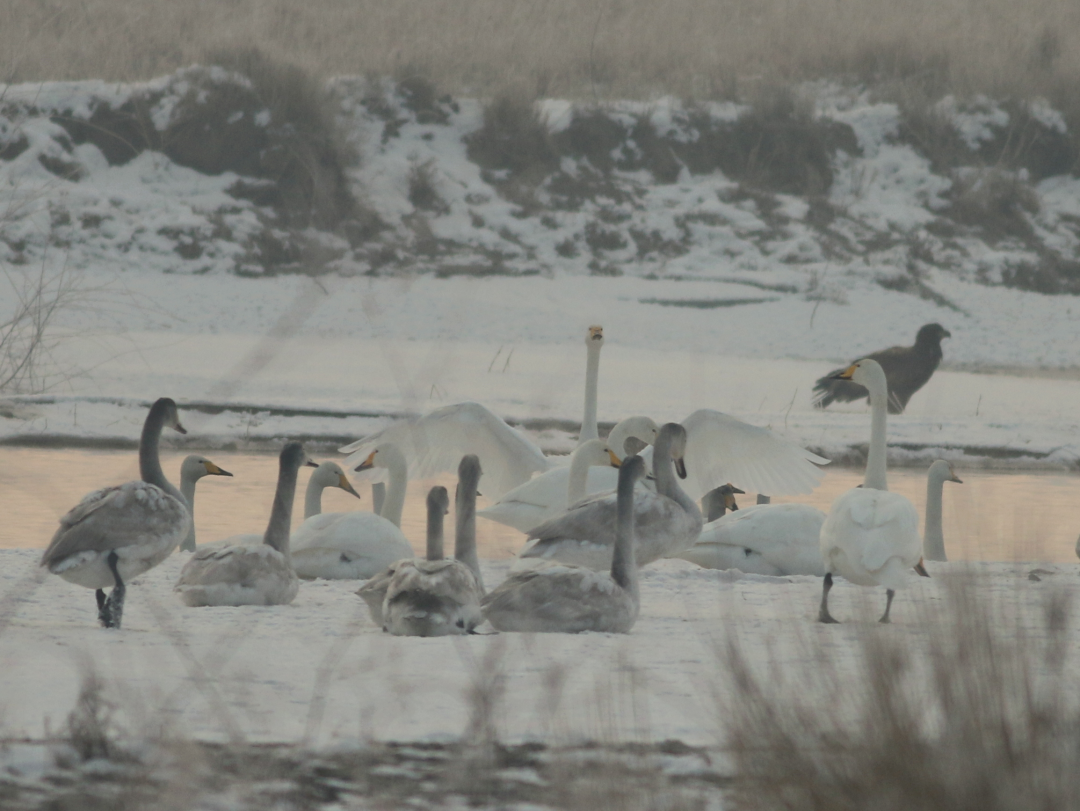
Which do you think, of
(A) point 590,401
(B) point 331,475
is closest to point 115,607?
(B) point 331,475

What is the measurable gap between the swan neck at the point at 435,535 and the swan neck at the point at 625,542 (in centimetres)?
56

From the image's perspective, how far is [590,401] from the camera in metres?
7.71

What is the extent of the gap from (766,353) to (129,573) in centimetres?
1182

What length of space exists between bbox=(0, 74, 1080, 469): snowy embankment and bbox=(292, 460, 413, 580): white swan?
3984mm

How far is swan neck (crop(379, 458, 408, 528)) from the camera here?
22.1 feet

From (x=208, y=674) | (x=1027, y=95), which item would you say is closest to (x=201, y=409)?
(x=208, y=674)

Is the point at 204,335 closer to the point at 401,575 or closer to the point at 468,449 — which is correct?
the point at 468,449

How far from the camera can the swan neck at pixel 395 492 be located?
266 inches

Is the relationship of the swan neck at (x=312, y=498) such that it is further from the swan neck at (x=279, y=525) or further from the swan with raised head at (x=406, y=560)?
the swan with raised head at (x=406, y=560)

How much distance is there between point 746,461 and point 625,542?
2406 millimetres

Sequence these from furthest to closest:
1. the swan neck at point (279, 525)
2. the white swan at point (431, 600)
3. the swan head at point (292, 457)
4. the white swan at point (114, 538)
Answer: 1. the swan head at point (292, 457)
2. the swan neck at point (279, 525)
3. the white swan at point (114, 538)
4. the white swan at point (431, 600)

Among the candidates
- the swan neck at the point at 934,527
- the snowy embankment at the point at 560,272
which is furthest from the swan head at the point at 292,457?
the snowy embankment at the point at 560,272

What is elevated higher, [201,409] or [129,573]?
[201,409]

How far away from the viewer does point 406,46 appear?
81.8 feet
